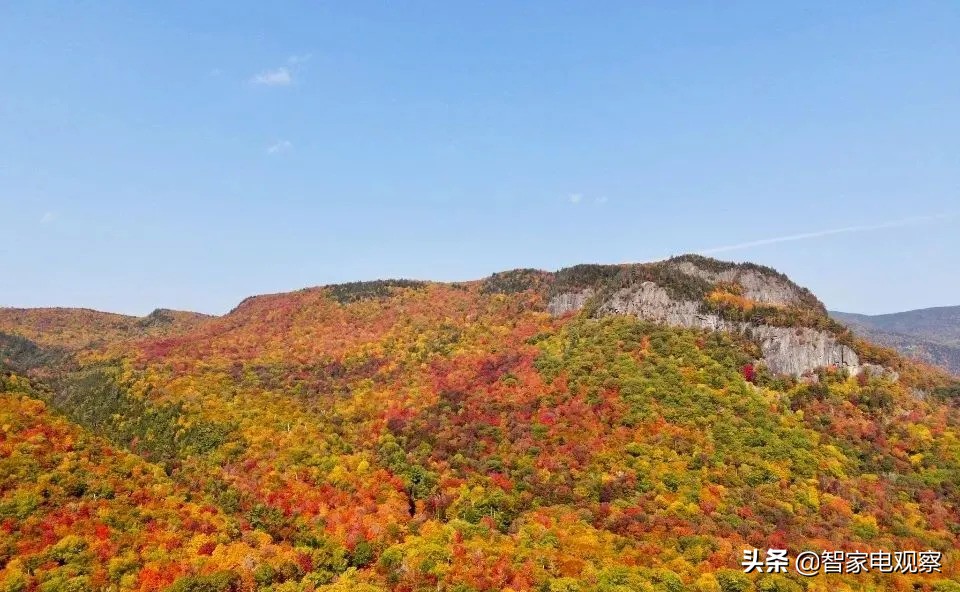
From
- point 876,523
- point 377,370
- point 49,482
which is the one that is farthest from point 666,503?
point 377,370

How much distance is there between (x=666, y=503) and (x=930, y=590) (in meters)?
23.2

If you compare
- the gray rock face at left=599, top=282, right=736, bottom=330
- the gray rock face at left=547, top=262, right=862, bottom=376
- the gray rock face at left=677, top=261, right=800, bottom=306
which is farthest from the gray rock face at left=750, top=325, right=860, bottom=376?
the gray rock face at left=677, top=261, right=800, bottom=306

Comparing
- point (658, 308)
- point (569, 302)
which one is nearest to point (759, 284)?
point (658, 308)

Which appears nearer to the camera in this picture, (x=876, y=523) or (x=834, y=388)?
(x=876, y=523)

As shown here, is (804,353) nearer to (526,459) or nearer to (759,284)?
(759,284)

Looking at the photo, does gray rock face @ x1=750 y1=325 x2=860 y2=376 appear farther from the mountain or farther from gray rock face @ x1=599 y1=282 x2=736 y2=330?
gray rock face @ x1=599 y1=282 x2=736 y2=330

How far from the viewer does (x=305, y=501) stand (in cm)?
7300

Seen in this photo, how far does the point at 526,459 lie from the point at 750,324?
1856 inches

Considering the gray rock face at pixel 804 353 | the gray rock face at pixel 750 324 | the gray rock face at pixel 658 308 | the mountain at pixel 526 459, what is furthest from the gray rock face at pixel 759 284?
the gray rock face at pixel 804 353

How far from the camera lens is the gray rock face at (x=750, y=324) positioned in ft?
277

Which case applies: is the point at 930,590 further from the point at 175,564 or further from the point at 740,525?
the point at 175,564

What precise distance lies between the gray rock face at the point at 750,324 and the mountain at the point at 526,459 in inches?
14.9

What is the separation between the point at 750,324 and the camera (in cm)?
9362

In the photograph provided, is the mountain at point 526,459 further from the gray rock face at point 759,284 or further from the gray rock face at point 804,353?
the gray rock face at point 759,284
